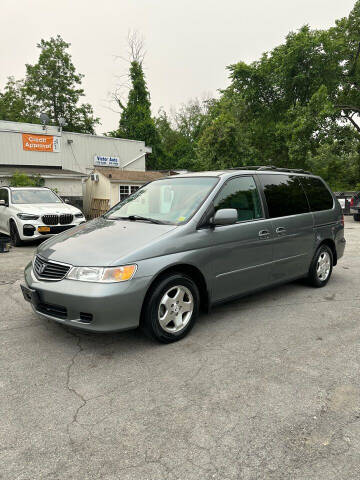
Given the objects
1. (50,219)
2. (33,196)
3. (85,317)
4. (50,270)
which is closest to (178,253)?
(85,317)

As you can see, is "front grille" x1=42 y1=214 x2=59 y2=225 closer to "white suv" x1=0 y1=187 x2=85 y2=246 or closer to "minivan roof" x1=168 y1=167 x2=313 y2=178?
"white suv" x1=0 y1=187 x2=85 y2=246

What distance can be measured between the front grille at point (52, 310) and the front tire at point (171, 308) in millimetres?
732

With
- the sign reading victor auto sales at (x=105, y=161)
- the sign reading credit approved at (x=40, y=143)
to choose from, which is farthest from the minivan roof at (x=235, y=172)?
the sign reading victor auto sales at (x=105, y=161)

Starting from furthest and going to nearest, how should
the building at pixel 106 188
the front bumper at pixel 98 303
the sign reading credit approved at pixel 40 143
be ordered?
the building at pixel 106 188
the sign reading credit approved at pixel 40 143
the front bumper at pixel 98 303

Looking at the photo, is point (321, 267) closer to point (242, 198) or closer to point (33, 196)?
point (242, 198)

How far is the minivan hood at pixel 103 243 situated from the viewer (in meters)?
3.29

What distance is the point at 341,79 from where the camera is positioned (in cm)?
2681

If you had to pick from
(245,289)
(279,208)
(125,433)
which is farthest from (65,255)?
(279,208)

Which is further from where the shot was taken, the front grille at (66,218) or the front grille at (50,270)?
the front grille at (66,218)

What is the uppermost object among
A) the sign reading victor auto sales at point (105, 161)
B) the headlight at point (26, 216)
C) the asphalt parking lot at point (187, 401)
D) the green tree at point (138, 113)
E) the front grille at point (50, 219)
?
the green tree at point (138, 113)

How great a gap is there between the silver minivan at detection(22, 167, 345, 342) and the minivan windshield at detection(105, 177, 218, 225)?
0.02 m

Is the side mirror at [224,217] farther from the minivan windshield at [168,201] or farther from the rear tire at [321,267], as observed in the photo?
the rear tire at [321,267]

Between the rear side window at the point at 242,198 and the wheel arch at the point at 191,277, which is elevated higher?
the rear side window at the point at 242,198

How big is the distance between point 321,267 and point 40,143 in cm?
2205
